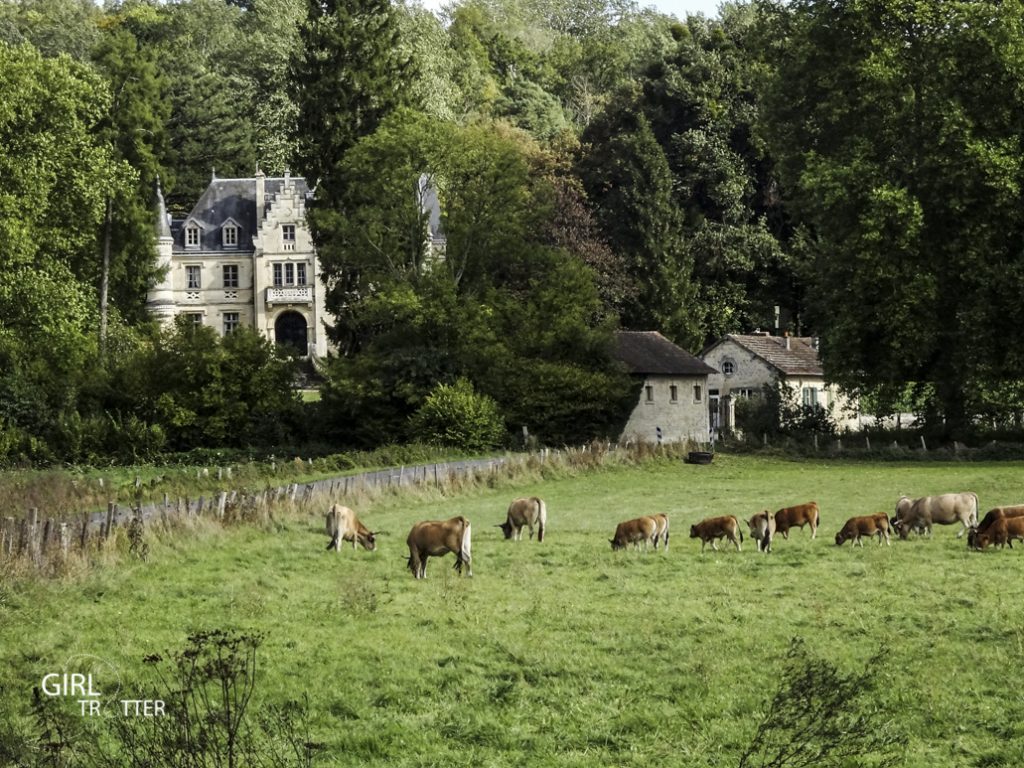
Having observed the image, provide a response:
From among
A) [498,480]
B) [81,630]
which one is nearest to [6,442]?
[498,480]

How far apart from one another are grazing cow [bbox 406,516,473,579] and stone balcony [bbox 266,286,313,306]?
69.3 meters

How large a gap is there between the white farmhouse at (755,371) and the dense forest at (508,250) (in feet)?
18.0

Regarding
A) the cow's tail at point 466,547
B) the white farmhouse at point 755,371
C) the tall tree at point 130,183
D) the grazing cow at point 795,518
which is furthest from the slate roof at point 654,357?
the cow's tail at point 466,547

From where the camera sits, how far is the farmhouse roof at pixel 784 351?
72.2 metres

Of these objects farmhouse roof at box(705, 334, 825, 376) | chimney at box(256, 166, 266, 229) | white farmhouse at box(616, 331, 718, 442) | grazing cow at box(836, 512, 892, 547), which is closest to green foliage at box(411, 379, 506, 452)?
white farmhouse at box(616, 331, 718, 442)

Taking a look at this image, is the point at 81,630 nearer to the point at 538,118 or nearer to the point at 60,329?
the point at 60,329

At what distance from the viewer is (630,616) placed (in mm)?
21203

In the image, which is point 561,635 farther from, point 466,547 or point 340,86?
point 340,86

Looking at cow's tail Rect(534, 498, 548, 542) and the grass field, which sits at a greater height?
cow's tail Rect(534, 498, 548, 542)

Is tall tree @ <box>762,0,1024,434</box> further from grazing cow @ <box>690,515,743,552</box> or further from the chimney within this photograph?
the chimney

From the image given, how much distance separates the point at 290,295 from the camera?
9356 centimetres

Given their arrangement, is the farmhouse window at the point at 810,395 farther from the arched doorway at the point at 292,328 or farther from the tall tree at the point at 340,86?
the arched doorway at the point at 292,328

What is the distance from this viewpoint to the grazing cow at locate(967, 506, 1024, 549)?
27.3 metres

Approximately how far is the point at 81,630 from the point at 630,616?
686 centimetres
